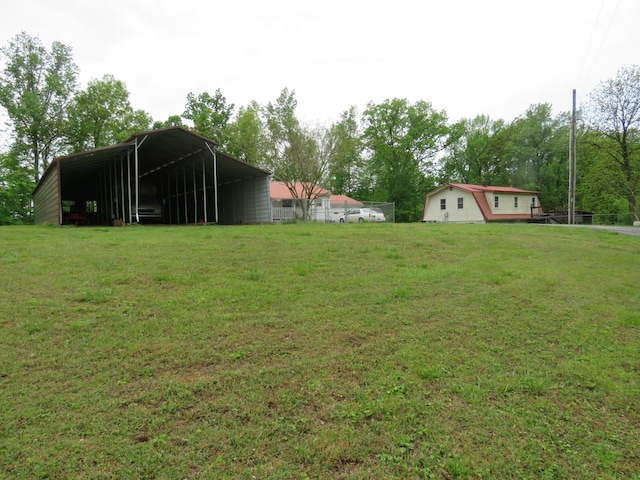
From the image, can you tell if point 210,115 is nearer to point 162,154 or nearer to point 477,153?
point 162,154

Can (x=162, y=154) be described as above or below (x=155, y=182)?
above

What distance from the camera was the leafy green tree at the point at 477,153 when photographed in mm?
42188

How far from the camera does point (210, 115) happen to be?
37.5 metres

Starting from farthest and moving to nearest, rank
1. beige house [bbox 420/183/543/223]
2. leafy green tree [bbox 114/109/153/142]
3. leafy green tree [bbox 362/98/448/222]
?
leafy green tree [bbox 362/98/448/222] < leafy green tree [bbox 114/109/153/142] < beige house [bbox 420/183/543/223]

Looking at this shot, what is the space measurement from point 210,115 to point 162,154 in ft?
71.0

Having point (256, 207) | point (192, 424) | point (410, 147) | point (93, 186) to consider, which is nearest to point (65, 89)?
point (93, 186)

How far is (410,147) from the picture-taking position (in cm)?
4253

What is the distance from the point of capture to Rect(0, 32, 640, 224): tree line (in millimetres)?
22109

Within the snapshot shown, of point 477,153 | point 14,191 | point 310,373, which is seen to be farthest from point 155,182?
point 477,153

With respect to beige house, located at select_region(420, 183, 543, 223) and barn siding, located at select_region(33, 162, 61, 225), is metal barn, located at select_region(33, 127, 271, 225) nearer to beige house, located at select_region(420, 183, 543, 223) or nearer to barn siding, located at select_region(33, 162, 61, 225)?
barn siding, located at select_region(33, 162, 61, 225)

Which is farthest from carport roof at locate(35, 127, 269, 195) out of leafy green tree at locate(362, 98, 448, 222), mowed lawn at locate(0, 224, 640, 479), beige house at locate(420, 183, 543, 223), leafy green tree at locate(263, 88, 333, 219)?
leafy green tree at locate(362, 98, 448, 222)

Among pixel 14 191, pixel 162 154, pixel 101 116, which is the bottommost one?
pixel 14 191

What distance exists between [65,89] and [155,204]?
16.8 metres

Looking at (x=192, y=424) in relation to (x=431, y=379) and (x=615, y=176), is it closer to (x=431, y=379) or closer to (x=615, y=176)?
(x=431, y=379)
